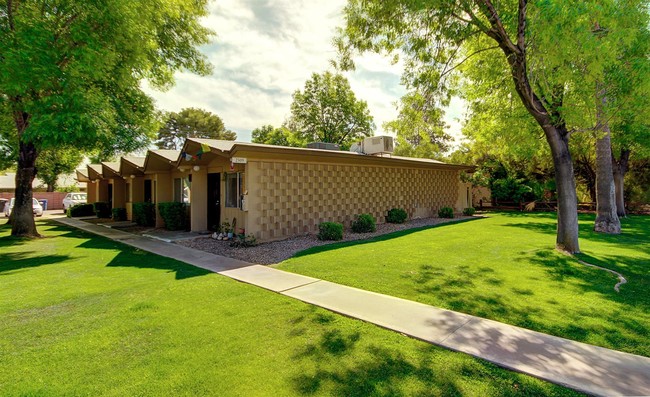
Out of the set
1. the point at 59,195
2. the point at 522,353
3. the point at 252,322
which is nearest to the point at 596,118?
the point at 522,353

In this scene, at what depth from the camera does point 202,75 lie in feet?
50.6

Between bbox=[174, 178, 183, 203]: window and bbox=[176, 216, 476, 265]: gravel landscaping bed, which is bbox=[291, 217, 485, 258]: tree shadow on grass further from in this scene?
bbox=[174, 178, 183, 203]: window

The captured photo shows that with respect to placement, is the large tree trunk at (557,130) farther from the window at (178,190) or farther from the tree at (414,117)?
the window at (178,190)

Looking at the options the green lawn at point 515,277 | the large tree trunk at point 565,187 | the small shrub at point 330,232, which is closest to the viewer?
the green lawn at point 515,277

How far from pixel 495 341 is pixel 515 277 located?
9.78ft

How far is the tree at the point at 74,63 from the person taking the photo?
823 centimetres

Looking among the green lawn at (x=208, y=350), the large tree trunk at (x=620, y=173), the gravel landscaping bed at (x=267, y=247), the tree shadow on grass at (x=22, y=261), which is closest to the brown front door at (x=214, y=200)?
the gravel landscaping bed at (x=267, y=247)

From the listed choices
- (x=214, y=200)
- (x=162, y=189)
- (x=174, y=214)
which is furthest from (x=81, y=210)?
(x=214, y=200)

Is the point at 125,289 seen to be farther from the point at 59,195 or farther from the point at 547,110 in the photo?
the point at 59,195

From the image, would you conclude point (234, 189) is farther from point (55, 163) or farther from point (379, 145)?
point (55, 163)

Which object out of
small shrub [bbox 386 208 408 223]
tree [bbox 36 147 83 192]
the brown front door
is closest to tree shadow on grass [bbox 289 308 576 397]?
the brown front door

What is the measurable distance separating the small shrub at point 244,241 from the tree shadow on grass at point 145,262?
1828 millimetres

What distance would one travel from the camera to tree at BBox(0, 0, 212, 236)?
27.0ft

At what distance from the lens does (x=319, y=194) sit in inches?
443
